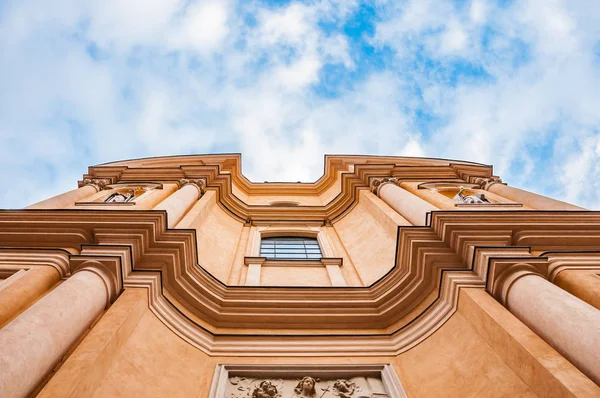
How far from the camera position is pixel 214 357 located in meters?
7.88

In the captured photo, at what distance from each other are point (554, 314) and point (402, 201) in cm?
702

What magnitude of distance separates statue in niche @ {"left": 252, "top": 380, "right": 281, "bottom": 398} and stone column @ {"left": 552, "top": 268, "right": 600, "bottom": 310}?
4.90 meters

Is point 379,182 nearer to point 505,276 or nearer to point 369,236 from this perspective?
point 369,236

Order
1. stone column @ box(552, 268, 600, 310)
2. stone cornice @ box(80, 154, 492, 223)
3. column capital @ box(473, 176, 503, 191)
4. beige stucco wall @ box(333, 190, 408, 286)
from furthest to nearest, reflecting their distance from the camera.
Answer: stone cornice @ box(80, 154, 492, 223) < column capital @ box(473, 176, 503, 191) < beige stucco wall @ box(333, 190, 408, 286) < stone column @ box(552, 268, 600, 310)

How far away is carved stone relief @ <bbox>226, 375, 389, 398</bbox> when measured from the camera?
7.04 m

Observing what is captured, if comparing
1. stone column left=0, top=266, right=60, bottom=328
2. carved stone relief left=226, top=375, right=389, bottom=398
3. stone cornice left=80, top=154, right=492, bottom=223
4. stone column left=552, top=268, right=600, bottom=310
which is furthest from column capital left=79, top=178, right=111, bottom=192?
stone column left=552, top=268, right=600, bottom=310

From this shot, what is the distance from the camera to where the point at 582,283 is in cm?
695

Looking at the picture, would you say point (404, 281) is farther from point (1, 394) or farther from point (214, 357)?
point (1, 394)

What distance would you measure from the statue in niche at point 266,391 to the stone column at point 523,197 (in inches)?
354

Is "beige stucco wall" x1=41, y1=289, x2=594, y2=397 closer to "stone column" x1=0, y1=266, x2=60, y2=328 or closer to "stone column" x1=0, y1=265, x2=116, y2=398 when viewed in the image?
"stone column" x1=0, y1=265, x2=116, y2=398

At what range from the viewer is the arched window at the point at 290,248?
1386cm

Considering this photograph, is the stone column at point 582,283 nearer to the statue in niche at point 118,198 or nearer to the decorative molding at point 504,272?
the decorative molding at point 504,272

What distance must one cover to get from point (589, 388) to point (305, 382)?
3911 millimetres

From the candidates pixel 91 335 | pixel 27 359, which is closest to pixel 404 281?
pixel 91 335
